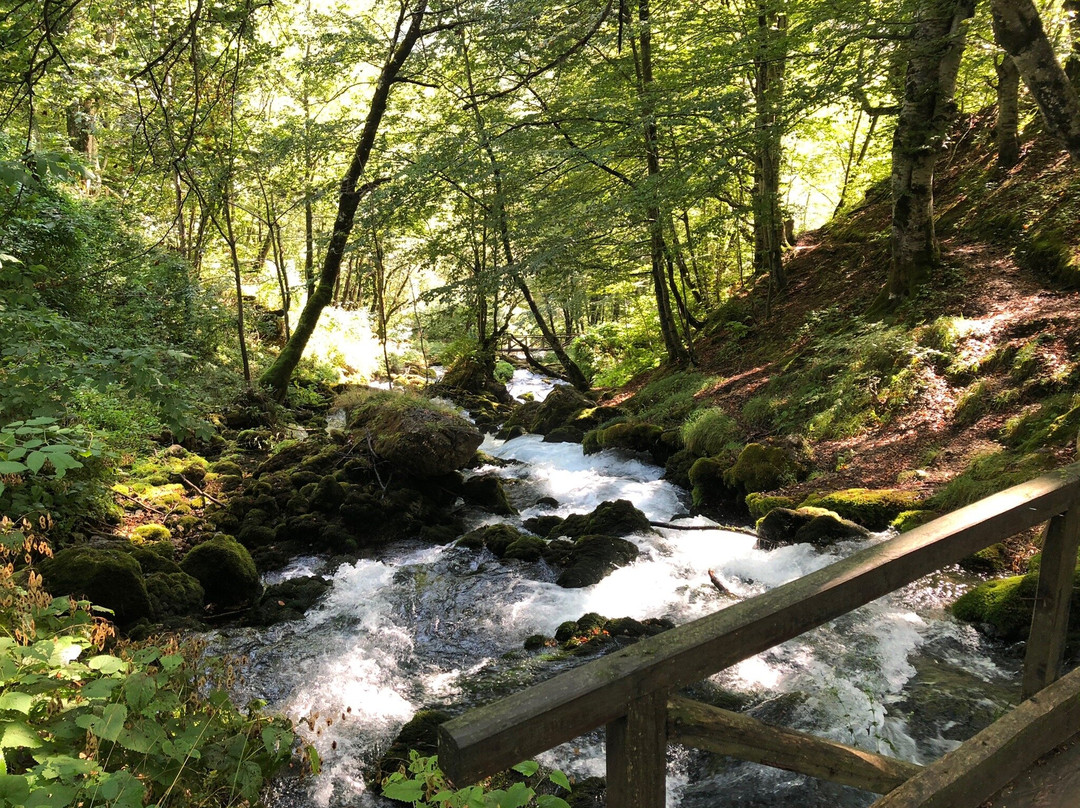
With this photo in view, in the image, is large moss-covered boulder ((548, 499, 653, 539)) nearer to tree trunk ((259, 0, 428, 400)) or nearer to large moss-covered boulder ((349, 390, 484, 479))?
large moss-covered boulder ((349, 390, 484, 479))

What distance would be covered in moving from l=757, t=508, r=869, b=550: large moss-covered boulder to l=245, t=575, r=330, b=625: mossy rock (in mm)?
5135

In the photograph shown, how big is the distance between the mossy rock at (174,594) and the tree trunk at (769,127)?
8.44 meters

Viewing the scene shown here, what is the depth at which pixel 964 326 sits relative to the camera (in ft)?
27.3

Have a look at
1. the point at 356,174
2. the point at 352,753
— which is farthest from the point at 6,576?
the point at 356,174

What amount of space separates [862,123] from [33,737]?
23371mm

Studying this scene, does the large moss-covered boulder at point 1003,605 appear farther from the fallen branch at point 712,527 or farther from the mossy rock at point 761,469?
the mossy rock at point 761,469

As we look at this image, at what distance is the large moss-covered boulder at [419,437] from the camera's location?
395 inches

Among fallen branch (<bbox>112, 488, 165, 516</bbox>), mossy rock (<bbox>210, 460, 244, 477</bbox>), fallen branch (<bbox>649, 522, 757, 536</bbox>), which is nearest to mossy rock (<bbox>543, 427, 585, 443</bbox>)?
fallen branch (<bbox>649, 522, 757, 536</bbox>)

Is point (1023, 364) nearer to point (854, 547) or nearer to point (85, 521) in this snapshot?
point (854, 547)

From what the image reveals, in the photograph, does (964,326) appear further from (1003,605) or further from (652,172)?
(652,172)

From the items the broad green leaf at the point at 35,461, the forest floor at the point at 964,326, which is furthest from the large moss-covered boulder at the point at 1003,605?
the broad green leaf at the point at 35,461

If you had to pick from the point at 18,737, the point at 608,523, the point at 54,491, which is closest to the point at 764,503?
the point at 608,523

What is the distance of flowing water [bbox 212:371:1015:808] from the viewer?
4047 millimetres

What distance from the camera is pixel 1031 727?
7.54 feet
